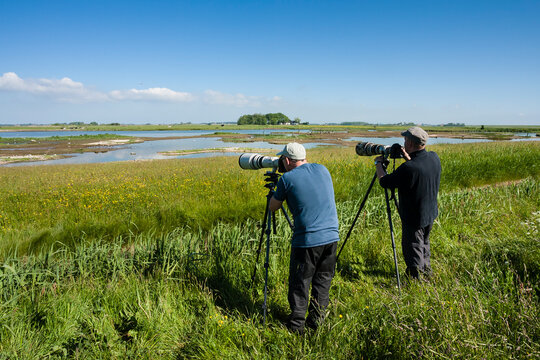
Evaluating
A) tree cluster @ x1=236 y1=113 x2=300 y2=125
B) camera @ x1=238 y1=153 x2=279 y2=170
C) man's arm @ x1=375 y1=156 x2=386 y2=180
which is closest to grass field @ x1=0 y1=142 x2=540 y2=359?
man's arm @ x1=375 y1=156 x2=386 y2=180

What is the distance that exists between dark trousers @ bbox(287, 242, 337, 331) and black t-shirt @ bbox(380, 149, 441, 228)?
1.25 m

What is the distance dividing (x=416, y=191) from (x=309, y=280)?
5.57 ft

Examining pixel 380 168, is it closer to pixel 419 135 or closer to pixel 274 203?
pixel 419 135

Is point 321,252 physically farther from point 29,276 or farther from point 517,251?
point 29,276

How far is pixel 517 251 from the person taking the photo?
3.42 meters

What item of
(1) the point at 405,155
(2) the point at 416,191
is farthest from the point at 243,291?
(1) the point at 405,155

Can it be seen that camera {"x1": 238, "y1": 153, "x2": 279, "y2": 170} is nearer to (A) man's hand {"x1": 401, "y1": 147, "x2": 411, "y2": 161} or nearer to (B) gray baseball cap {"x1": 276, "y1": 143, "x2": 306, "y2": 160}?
(B) gray baseball cap {"x1": 276, "y1": 143, "x2": 306, "y2": 160}

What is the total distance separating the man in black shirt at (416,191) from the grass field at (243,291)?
0.35 m

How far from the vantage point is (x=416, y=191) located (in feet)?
10.00

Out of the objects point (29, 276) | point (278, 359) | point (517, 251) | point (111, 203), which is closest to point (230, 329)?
point (278, 359)

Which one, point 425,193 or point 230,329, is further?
point 425,193

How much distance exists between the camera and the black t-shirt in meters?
2.99

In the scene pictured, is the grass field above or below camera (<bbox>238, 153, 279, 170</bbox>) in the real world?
below

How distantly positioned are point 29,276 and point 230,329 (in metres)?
3.31
